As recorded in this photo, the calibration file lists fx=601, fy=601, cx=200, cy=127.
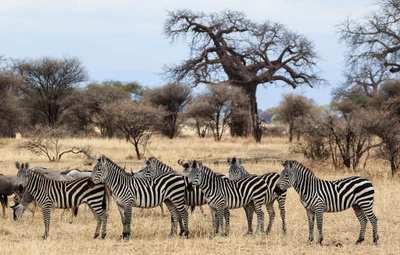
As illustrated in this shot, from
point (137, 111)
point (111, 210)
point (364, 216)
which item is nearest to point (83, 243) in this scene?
point (111, 210)

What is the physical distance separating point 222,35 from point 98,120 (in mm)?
10855

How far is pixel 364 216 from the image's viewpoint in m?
10.4

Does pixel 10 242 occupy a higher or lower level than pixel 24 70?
lower

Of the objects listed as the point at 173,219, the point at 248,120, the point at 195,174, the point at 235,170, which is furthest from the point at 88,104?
the point at 195,174

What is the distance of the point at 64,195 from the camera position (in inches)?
420

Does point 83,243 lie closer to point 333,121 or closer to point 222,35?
point 333,121

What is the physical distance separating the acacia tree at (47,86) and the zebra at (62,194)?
112ft

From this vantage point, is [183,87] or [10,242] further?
[183,87]

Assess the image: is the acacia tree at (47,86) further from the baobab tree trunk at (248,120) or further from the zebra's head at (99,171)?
the zebra's head at (99,171)

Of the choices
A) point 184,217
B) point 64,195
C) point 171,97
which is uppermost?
point 171,97

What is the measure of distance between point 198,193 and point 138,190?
1146 mm

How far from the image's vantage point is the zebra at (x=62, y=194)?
34.4 feet

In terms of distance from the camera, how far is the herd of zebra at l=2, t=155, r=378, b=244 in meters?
10.2

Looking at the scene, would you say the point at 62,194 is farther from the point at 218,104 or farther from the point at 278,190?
the point at 218,104
